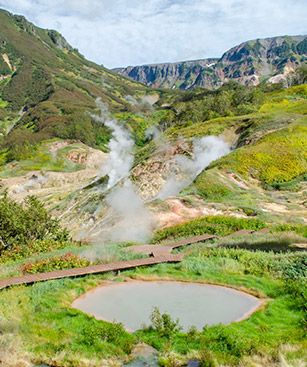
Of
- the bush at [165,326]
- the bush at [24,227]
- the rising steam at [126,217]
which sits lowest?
the bush at [165,326]

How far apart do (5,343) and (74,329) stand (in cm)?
209

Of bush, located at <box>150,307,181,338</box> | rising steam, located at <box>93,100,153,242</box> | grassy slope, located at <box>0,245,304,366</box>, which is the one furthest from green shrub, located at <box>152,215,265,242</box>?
bush, located at <box>150,307,181,338</box>

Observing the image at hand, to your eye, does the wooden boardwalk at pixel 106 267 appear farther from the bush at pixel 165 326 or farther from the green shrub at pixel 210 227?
the green shrub at pixel 210 227

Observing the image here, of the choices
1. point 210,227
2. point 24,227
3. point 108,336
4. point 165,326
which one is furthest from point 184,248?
point 24,227

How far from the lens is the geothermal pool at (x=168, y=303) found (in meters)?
14.8

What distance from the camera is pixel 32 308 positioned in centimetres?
1541

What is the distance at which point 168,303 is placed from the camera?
16.1 metres

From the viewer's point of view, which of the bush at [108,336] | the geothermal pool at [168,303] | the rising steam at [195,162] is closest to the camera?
the bush at [108,336]

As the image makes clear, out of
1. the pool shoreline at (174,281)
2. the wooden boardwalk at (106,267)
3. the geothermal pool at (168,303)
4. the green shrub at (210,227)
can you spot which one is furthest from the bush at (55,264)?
the green shrub at (210,227)

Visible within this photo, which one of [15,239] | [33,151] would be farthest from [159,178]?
[33,151]

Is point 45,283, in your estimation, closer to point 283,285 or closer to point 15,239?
point 283,285

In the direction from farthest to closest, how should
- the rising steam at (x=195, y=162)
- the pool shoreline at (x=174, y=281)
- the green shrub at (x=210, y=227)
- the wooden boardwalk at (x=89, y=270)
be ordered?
the rising steam at (x=195, y=162) → the green shrub at (x=210, y=227) → the wooden boardwalk at (x=89, y=270) → the pool shoreline at (x=174, y=281)

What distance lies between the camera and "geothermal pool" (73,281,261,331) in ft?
48.5

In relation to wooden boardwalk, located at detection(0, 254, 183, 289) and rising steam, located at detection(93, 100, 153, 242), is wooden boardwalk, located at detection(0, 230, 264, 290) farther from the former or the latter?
Result: rising steam, located at detection(93, 100, 153, 242)
